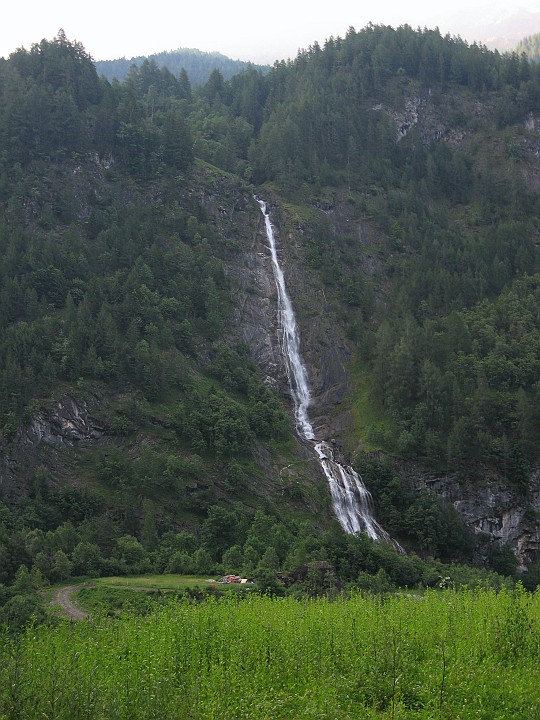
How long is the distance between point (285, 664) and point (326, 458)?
52.4m

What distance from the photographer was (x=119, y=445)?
6875cm

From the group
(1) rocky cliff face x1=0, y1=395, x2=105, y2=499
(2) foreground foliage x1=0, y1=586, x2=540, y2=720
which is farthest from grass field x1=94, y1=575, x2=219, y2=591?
(1) rocky cliff face x1=0, y1=395, x2=105, y2=499

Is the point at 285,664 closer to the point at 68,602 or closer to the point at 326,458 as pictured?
the point at 68,602

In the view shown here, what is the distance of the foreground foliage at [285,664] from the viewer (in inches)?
829

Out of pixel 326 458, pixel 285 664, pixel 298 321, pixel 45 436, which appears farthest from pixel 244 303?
pixel 285 664

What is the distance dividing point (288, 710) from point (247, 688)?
1.48 metres

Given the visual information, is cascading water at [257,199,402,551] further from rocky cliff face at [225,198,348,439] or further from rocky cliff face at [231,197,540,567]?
rocky cliff face at [231,197,540,567]

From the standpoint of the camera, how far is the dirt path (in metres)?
40.3

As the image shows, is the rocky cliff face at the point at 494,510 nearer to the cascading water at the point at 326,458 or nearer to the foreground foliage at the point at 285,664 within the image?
the cascading water at the point at 326,458

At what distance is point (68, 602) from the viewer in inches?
1721

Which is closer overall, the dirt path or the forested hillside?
the dirt path

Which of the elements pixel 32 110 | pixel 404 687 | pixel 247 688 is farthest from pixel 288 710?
pixel 32 110

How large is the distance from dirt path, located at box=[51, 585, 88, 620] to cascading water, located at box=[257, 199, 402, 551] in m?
29.6

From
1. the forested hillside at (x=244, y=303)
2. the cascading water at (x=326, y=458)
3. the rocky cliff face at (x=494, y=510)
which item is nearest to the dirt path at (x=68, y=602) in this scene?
the forested hillside at (x=244, y=303)
